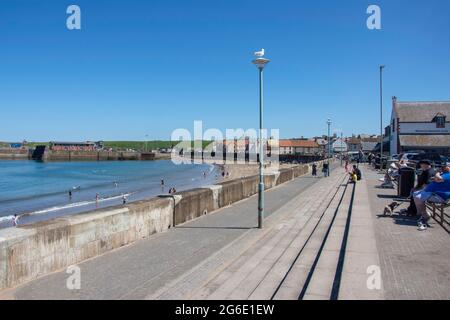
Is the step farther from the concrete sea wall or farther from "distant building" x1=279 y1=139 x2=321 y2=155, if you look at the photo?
"distant building" x1=279 y1=139 x2=321 y2=155

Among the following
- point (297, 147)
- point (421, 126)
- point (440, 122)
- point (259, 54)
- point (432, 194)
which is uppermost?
point (440, 122)

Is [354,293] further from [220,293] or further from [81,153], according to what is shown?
[81,153]

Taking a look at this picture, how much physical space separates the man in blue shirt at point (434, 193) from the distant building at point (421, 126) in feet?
153

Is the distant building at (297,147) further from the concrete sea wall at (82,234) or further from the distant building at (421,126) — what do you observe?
the concrete sea wall at (82,234)

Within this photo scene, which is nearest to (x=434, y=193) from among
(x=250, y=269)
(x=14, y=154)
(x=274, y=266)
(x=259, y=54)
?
(x=274, y=266)

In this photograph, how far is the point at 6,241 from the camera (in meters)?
5.73

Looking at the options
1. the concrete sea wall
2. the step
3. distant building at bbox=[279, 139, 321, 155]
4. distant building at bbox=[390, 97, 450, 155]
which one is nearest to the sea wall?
distant building at bbox=[279, 139, 321, 155]

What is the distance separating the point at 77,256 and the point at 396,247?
19.0 ft

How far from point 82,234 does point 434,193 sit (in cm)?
750

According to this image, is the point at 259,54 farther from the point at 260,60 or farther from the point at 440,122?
the point at 440,122

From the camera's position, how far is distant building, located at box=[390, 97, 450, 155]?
51.8m

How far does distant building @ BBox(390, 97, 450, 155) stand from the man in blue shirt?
46709mm

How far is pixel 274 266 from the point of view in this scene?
6.63 m
